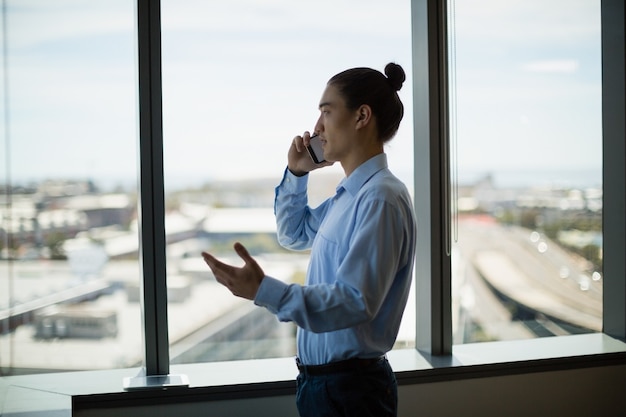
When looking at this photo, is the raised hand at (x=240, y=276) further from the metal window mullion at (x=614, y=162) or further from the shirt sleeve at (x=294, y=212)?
the metal window mullion at (x=614, y=162)

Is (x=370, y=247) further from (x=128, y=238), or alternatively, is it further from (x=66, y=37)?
(x=66, y=37)

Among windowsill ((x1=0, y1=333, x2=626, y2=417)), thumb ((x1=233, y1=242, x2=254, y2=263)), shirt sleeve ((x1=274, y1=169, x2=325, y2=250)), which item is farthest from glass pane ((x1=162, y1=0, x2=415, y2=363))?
thumb ((x1=233, y1=242, x2=254, y2=263))

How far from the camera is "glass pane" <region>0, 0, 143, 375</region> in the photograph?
7.34ft

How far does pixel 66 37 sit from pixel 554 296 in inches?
86.1

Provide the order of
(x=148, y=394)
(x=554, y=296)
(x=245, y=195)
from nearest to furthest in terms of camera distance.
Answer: (x=148, y=394), (x=245, y=195), (x=554, y=296)

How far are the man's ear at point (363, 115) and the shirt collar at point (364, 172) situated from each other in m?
0.09

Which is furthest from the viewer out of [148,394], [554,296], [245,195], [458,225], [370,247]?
[554,296]

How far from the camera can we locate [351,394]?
1665 millimetres

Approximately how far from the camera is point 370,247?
1.53 metres

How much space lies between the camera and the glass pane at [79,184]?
224cm

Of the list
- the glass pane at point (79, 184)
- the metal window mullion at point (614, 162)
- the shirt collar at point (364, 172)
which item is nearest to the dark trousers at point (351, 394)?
the shirt collar at point (364, 172)

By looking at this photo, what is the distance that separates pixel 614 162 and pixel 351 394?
1937 millimetres

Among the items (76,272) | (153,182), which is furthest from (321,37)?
(76,272)

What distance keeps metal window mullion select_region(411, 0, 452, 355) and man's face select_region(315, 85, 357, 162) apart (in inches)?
38.3
